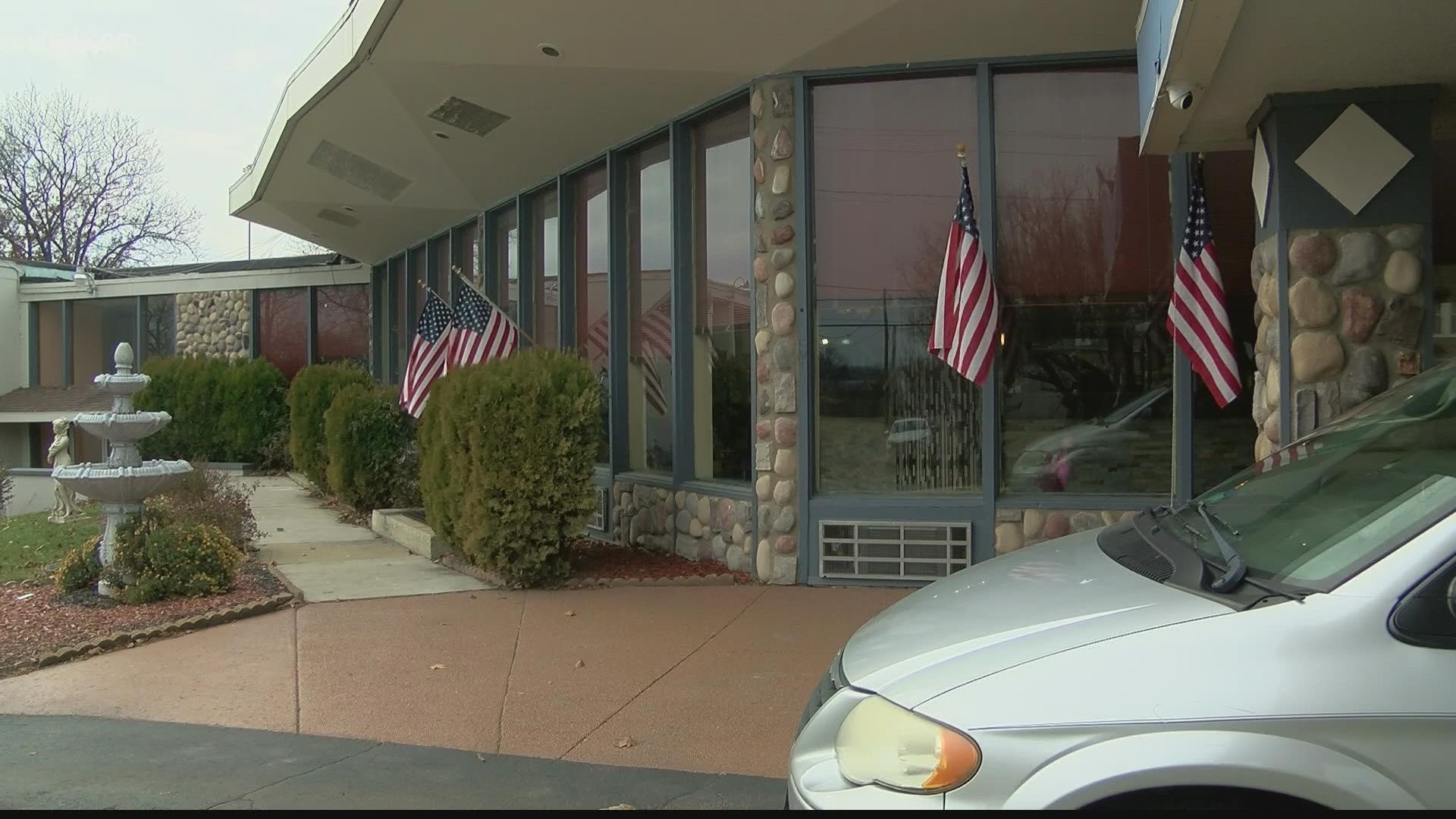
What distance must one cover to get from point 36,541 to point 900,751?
10428 mm

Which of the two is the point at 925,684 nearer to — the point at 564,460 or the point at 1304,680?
the point at 1304,680

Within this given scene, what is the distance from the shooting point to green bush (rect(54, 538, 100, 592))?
7.55 metres

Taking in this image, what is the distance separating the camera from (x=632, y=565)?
8430mm

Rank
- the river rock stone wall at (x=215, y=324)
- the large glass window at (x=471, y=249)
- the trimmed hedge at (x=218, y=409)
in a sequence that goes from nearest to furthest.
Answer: the large glass window at (x=471, y=249), the trimmed hedge at (x=218, y=409), the river rock stone wall at (x=215, y=324)

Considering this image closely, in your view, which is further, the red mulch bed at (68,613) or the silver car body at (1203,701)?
the red mulch bed at (68,613)

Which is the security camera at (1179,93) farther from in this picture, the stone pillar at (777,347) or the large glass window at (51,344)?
the large glass window at (51,344)

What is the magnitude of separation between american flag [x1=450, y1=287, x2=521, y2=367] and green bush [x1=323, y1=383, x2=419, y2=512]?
68.8 inches

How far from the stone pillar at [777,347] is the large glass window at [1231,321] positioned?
106 inches

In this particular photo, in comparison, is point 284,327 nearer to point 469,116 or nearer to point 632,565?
point 469,116

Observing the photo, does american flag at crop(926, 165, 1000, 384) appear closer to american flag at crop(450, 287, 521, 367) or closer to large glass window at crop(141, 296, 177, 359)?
american flag at crop(450, 287, 521, 367)

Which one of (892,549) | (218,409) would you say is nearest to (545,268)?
(892,549)

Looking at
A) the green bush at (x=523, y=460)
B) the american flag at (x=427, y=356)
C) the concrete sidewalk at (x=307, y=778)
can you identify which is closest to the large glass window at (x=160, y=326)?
the american flag at (x=427, y=356)

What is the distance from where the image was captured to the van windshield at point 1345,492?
8.21 ft

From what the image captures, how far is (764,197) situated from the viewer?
7.84 m
